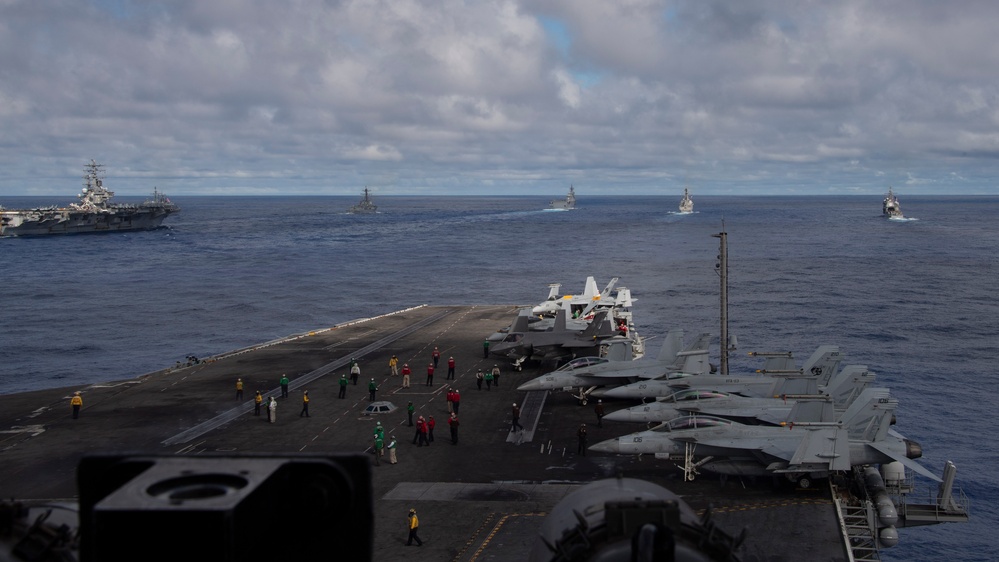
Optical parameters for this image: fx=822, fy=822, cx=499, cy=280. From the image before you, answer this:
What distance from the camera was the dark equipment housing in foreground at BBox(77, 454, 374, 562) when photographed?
19.3ft

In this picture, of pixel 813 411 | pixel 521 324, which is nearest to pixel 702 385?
pixel 813 411

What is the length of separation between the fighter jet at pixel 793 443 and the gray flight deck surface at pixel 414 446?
89 cm

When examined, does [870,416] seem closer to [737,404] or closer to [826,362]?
[737,404]

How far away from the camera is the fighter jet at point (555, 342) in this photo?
5303 centimetres

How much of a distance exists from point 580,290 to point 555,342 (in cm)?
6018

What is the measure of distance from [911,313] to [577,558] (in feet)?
311

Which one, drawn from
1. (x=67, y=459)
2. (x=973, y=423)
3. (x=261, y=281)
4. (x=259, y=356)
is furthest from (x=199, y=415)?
(x=261, y=281)

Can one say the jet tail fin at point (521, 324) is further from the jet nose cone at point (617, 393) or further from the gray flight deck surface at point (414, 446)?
the jet nose cone at point (617, 393)

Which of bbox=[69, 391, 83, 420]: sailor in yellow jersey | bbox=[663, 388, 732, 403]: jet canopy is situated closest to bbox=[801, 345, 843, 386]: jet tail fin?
bbox=[663, 388, 732, 403]: jet canopy

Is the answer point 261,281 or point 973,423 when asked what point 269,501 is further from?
point 261,281

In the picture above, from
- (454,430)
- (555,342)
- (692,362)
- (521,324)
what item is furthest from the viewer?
(521,324)

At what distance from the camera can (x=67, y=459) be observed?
34.7 meters

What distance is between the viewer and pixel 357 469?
22.5ft

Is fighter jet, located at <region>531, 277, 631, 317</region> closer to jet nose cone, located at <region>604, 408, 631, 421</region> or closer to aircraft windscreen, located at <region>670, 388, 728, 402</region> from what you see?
aircraft windscreen, located at <region>670, 388, 728, 402</region>
